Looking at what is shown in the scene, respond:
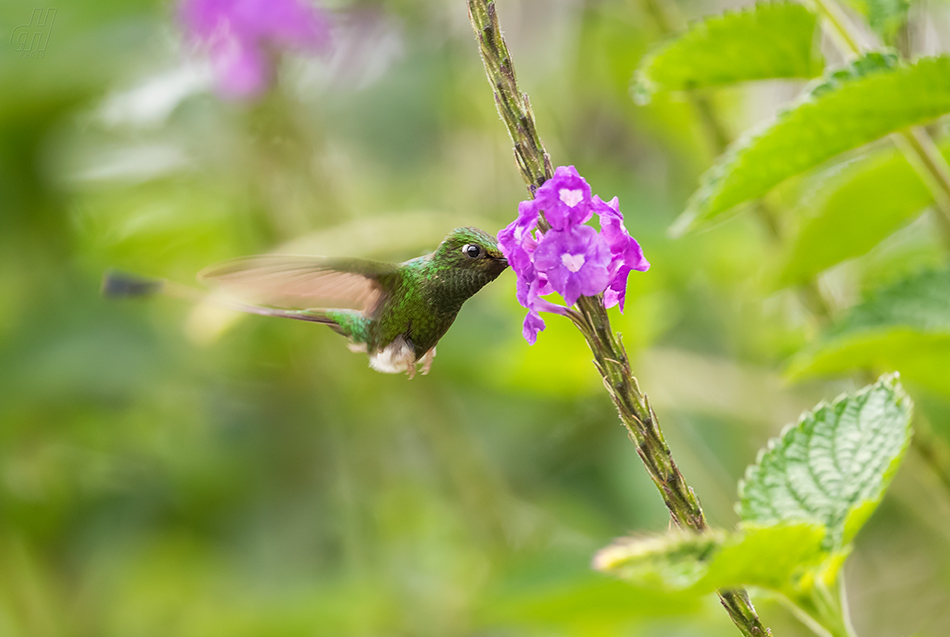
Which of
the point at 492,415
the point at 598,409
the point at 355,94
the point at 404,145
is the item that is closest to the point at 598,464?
the point at 598,409

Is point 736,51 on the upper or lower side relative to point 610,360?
upper

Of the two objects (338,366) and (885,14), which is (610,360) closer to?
(885,14)

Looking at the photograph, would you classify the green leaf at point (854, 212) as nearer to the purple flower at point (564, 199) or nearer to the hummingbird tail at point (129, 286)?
the purple flower at point (564, 199)

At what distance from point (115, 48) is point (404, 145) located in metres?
0.98

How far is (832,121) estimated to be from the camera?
101 centimetres

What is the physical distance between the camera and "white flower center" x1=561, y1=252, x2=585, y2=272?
82cm

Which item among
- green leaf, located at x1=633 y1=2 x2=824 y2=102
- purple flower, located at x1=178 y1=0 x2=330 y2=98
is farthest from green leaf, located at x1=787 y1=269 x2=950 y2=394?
purple flower, located at x1=178 y1=0 x2=330 y2=98

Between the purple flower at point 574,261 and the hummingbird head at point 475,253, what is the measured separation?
206 mm

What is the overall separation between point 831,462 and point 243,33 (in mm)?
2290

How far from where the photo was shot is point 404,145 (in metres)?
3.23

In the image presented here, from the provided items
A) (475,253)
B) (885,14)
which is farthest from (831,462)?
(885,14)

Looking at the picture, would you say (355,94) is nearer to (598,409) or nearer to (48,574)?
(598,409)

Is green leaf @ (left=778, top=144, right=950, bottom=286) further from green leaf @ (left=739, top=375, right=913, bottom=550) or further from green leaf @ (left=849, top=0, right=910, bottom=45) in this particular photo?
green leaf @ (left=739, top=375, right=913, bottom=550)

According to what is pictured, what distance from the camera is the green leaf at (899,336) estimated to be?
3.77ft
